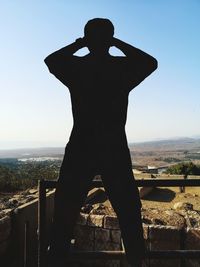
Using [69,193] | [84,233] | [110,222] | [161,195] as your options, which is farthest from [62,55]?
[161,195]

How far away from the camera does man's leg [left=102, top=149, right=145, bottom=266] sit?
261 cm

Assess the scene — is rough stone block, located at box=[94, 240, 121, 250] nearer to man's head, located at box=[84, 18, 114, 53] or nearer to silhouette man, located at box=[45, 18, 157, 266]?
silhouette man, located at box=[45, 18, 157, 266]

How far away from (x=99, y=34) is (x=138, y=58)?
32 centimetres

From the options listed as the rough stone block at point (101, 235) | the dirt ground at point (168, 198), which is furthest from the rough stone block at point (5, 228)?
the dirt ground at point (168, 198)

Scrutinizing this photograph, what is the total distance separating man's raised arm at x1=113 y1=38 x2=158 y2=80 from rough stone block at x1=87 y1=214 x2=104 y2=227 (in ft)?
18.3

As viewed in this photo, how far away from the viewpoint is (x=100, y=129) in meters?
2.66

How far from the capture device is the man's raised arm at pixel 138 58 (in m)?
2.67

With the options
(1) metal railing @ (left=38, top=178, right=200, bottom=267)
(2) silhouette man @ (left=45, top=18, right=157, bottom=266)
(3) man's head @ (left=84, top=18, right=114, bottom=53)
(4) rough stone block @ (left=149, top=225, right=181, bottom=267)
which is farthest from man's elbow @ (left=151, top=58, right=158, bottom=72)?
(4) rough stone block @ (left=149, top=225, right=181, bottom=267)

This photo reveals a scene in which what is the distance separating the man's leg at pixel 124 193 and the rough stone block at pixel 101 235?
17.1 ft

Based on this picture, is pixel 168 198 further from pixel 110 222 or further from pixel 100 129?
pixel 100 129

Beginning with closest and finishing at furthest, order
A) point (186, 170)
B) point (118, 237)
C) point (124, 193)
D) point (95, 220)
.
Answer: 1. point (124, 193)
2. point (118, 237)
3. point (95, 220)
4. point (186, 170)

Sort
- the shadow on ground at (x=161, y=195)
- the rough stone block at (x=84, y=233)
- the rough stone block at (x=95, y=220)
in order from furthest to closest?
the shadow on ground at (x=161, y=195)
the rough stone block at (x=84, y=233)
the rough stone block at (x=95, y=220)

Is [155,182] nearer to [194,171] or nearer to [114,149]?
[114,149]

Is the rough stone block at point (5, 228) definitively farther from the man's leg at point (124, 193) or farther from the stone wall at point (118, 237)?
the man's leg at point (124, 193)
